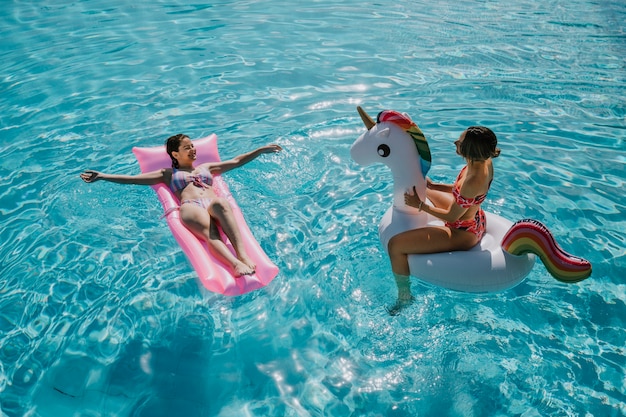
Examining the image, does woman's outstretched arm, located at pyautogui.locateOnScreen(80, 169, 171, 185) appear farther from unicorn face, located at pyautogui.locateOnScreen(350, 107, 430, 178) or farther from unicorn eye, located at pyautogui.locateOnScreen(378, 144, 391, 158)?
unicorn eye, located at pyautogui.locateOnScreen(378, 144, 391, 158)

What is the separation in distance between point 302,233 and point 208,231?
0.81 m

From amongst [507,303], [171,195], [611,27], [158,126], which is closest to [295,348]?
[507,303]

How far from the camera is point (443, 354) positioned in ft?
11.0

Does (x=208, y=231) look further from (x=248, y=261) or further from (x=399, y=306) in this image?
(x=399, y=306)

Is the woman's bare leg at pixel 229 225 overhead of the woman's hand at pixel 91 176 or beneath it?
beneath

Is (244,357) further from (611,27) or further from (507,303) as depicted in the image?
(611,27)

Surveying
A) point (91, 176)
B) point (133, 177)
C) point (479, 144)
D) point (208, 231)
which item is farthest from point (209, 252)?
point (479, 144)

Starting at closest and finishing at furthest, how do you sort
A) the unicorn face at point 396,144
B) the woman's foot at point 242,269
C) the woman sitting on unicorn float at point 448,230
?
the woman sitting on unicorn float at point 448,230
the unicorn face at point 396,144
the woman's foot at point 242,269

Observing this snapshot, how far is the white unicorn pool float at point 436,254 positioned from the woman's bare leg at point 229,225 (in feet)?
3.42

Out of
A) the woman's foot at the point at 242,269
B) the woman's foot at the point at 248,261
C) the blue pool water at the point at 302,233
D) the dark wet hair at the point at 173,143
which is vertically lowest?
the blue pool water at the point at 302,233

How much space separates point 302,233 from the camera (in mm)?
4512

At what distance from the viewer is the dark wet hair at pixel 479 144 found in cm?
315

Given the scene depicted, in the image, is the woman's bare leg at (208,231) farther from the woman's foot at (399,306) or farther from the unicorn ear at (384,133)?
the unicorn ear at (384,133)

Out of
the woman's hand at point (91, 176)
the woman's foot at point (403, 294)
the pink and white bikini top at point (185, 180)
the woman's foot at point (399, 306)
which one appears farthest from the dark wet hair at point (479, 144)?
the woman's hand at point (91, 176)
